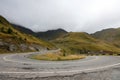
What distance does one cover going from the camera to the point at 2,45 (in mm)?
84938

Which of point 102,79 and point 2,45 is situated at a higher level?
point 2,45

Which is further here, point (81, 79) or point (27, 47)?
point (27, 47)

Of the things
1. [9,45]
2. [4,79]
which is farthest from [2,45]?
[4,79]

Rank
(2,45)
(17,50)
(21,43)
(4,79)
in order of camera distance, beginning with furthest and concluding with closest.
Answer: (21,43)
(17,50)
(2,45)
(4,79)

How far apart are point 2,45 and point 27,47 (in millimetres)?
19878

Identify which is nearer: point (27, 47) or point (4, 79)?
point (4, 79)

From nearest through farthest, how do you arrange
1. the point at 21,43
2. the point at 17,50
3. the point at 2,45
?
the point at 2,45, the point at 17,50, the point at 21,43

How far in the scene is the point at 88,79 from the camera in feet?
39.9

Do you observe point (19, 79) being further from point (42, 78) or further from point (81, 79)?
point (81, 79)

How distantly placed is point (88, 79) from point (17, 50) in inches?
3199

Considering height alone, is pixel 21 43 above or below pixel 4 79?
above

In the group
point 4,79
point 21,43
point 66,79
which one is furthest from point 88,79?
point 21,43

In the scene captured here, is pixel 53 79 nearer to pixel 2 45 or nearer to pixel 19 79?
pixel 19 79

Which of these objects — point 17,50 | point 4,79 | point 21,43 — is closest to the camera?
point 4,79
